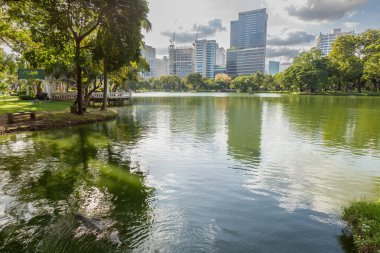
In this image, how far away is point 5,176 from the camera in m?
12.1

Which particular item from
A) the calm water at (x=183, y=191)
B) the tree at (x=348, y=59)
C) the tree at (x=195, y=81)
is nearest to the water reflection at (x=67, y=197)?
the calm water at (x=183, y=191)

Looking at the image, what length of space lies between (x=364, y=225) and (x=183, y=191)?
6058 mm

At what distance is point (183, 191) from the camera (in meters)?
10.7

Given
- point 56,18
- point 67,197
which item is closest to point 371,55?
point 56,18

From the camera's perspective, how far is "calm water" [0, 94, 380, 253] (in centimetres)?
733

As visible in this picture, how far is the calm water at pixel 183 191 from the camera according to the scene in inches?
289

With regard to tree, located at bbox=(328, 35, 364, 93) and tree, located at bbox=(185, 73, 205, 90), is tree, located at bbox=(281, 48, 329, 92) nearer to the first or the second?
tree, located at bbox=(328, 35, 364, 93)

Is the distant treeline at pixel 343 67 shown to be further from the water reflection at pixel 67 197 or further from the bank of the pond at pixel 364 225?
the bank of the pond at pixel 364 225

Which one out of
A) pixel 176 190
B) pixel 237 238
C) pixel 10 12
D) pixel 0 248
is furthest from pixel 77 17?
pixel 237 238

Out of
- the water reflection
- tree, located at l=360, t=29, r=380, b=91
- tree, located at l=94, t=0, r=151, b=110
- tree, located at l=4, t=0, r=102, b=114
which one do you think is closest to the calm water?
the water reflection

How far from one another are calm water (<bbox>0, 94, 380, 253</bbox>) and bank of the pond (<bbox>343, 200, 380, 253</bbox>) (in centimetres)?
39

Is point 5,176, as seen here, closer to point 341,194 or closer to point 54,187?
point 54,187

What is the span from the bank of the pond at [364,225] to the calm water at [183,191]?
0.39 meters

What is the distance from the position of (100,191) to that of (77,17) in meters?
22.8
